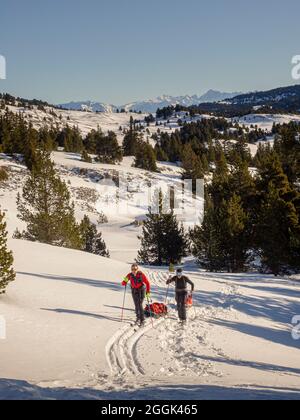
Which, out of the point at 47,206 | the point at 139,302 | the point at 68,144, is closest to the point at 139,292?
the point at 139,302

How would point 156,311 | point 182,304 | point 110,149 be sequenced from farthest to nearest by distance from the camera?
point 110,149 → point 156,311 → point 182,304

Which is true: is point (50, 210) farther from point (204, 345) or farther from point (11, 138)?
point (11, 138)

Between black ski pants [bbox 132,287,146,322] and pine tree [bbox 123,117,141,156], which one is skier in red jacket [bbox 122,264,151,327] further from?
pine tree [bbox 123,117,141,156]

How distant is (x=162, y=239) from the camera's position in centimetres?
3409

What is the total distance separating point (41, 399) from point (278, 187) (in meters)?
26.9

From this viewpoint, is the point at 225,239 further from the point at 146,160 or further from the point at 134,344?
the point at 146,160

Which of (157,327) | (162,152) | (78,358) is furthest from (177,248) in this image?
(162,152)

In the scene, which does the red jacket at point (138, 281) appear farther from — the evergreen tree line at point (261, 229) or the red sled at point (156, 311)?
the evergreen tree line at point (261, 229)

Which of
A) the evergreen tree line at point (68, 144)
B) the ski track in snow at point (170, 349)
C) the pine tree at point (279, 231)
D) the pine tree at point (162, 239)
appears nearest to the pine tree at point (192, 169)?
the evergreen tree line at point (68, 144)

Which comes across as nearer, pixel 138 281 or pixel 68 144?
pixel 138 281

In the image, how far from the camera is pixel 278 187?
99.3 ft

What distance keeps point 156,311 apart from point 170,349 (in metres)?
3.41

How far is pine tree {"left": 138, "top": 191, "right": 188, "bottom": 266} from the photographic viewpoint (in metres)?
33.8

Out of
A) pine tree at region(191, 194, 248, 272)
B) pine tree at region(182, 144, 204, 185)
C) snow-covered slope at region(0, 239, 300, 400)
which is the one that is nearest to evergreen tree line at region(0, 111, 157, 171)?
pine tree at region(182, 144, 204, 185)
